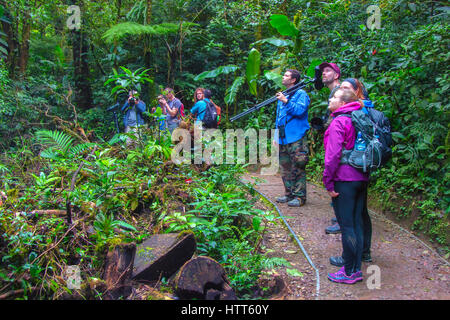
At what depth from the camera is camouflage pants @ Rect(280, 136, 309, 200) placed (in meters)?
5.62

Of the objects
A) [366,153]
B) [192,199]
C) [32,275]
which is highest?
[366,153]

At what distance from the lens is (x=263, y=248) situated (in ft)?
14.4

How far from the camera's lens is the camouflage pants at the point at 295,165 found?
5.62m

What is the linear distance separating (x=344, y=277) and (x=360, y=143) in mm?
1327

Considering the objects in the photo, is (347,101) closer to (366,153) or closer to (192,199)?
(366,153)

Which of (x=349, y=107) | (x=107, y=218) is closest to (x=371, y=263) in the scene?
(x=349, y=107)

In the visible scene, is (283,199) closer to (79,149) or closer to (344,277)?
(344,277)

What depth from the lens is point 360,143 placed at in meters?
3.48

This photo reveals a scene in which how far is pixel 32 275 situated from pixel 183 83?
30.6ft

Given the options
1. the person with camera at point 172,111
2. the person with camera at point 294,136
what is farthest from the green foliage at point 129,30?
the person with camera at point 294,136

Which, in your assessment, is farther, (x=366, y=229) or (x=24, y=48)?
(x=24, y=48)

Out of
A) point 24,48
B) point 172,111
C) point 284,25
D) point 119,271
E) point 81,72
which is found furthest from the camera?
point 81,72
